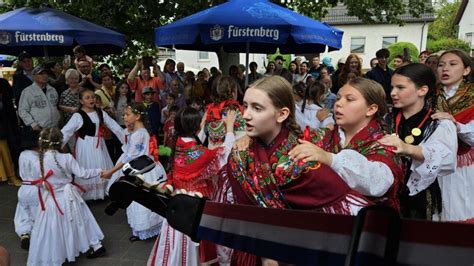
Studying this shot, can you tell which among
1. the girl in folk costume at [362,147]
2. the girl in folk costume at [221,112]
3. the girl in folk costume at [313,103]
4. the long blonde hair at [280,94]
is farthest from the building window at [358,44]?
the long blonde hair at [280,94]

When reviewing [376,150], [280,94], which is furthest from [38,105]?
[376,150]

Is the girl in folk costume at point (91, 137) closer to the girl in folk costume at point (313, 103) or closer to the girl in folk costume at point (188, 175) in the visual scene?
the girl in folk costume at point (188, 175)

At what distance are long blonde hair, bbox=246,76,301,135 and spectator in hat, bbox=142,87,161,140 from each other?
235 inches

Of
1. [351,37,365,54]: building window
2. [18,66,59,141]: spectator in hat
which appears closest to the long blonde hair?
[18,66,59,141]: spectator in hat

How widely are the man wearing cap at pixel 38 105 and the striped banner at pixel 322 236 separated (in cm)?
524

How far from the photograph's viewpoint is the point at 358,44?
129 ft

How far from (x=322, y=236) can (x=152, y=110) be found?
7.08 meters

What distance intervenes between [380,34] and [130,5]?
1301 inches

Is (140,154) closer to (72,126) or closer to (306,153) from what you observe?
(72,126)

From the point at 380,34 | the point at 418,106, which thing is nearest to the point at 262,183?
the point at 418,106

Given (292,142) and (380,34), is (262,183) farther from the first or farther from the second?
(380,34)

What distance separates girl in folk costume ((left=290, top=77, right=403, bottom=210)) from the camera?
1596mm

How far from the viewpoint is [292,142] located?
1955 mm

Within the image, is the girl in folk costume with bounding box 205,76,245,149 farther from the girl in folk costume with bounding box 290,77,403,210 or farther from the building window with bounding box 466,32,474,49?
the building window with bounding box 466,32,474,49
